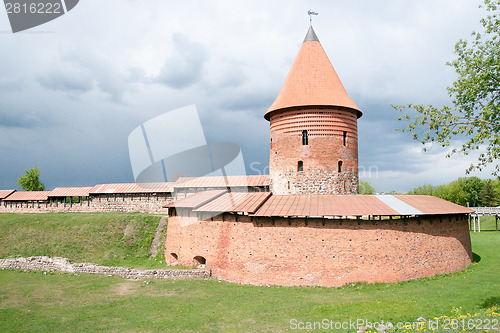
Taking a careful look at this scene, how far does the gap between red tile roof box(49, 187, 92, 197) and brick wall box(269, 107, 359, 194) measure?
20397 mm

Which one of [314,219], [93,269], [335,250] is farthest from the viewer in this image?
[93,269]

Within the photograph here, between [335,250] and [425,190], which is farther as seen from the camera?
[425,190]

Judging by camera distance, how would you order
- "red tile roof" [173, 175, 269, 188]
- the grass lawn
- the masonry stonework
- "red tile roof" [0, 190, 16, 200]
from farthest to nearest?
"red tile roof" [0, 190, 16, 200]
the masonry stonework
"red tile roof" [173, 175, 269, 188]
the grass lawn

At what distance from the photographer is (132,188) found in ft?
98.7

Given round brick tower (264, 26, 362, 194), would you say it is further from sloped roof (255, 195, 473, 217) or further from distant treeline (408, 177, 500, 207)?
distant treeline (408, 177, 500, 207)

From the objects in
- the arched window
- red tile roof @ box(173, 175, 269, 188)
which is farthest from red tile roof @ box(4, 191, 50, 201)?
the arched window

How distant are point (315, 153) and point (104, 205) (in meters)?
21.1

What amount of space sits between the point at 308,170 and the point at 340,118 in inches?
127

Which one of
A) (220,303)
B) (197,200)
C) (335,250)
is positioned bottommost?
(220,303)

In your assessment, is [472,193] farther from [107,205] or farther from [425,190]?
[107,205]

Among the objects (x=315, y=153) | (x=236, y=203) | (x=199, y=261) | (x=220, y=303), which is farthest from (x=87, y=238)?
(x=315, y=153)

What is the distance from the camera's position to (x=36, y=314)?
36.3 feet

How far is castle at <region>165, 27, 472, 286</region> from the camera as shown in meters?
13.5

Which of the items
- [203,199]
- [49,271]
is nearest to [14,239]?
[49,271]
